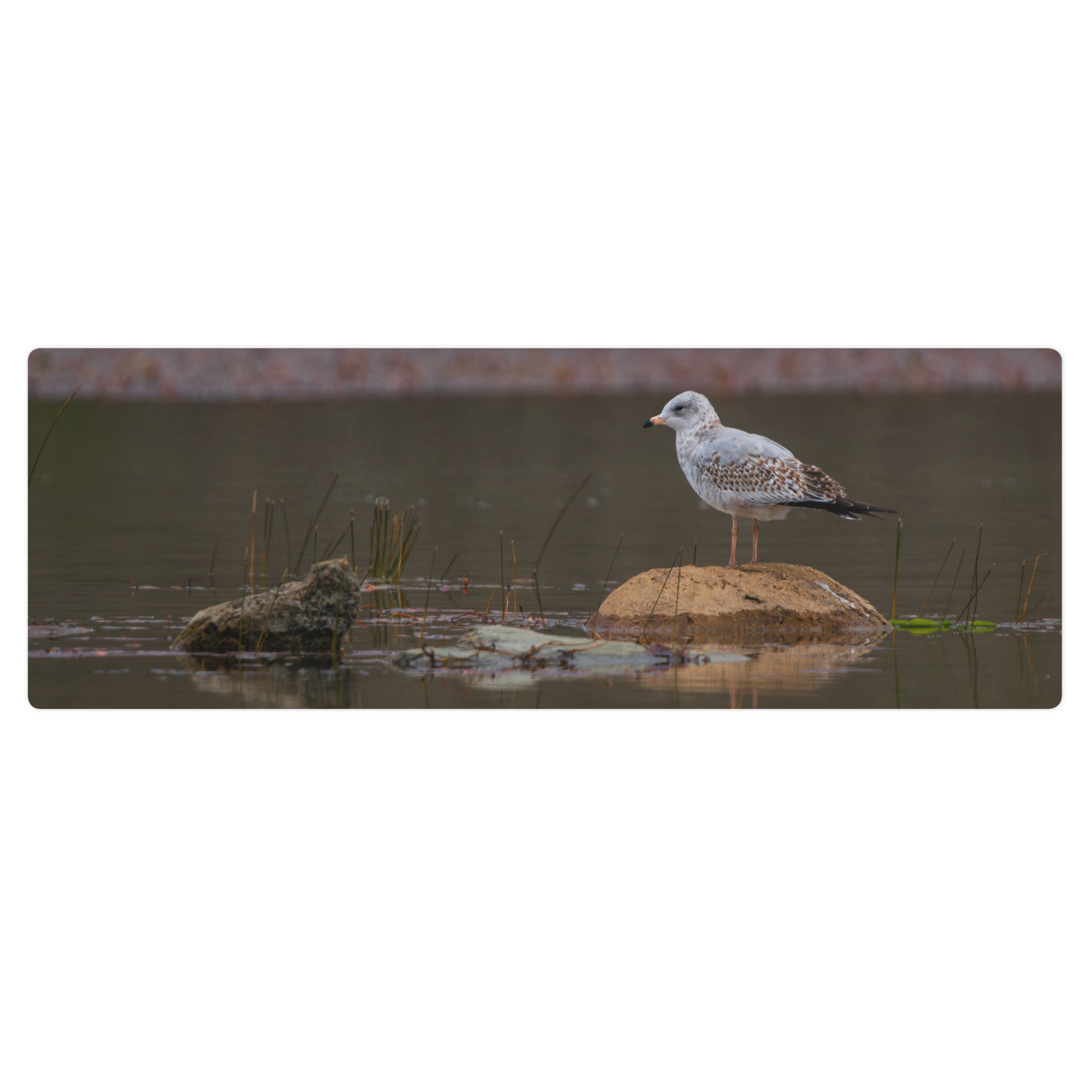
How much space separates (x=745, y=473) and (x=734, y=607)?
651 mm

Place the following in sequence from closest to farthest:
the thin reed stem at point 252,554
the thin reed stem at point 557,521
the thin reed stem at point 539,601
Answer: the thin reed stem at point 252,554 < the thin reed stem at point 539,601 < the thin reed stem at point 557,521

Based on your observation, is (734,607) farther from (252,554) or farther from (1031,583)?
(252,554)

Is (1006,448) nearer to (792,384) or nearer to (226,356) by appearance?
(792,384)

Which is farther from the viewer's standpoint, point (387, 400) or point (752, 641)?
point (387, 400)

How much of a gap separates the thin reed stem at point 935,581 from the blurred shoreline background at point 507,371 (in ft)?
2.85

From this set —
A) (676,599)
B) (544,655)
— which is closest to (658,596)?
(676,599)

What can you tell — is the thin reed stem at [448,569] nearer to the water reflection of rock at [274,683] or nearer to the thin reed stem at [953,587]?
the water reflection of rock at [274,683]

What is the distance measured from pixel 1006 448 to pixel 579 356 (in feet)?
10.7

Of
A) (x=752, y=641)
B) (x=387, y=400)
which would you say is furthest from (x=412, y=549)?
(x=752, y=641)

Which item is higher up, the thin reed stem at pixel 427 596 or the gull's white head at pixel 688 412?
the gull's white head at pixel 688 412

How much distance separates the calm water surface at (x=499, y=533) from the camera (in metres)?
6.50

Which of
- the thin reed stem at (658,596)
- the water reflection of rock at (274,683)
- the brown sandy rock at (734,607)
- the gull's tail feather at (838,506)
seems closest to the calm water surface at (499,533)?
the water reflection of rock at (274,683)

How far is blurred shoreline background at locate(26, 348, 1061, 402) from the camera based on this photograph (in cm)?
732

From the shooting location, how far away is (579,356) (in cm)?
762
